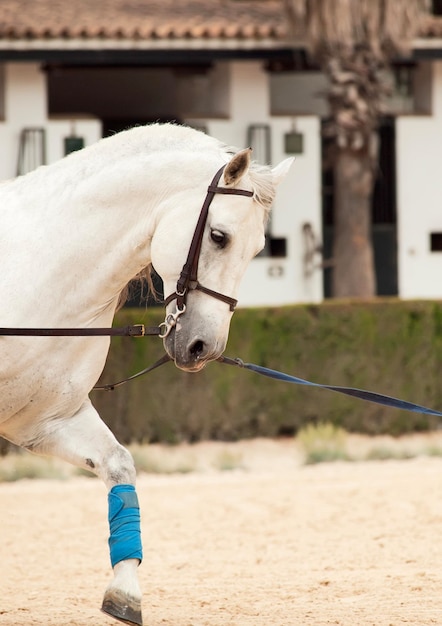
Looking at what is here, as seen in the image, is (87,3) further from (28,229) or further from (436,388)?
(28,229)

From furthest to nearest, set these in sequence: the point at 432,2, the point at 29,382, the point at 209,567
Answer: the point at 432,2 < the point at 209,567 < the point at 29,382

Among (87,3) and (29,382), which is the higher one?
(87,3)

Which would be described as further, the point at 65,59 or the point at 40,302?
the point at 65,59

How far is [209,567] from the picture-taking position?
830cm

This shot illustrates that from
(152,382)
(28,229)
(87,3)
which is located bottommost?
(152,382)

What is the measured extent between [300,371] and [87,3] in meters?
8.33

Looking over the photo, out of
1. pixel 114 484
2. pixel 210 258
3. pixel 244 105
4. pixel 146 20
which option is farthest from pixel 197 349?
pixel 146 20

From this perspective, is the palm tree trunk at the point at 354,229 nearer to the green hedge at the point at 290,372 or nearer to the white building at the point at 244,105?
the white building at the point at 244,105

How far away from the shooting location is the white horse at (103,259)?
5555 millimetres

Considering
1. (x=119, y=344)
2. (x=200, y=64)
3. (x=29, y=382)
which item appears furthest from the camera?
(x=200, y=64)

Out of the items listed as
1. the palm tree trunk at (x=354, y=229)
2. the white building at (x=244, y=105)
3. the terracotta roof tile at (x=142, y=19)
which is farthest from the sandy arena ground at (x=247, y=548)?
the terracotta roof tile at (x=142, y=19)

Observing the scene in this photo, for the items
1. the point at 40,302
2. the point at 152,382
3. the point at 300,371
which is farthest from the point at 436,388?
the point at 40,302

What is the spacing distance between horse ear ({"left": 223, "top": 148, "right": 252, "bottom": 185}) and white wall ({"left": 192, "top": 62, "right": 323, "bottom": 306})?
1319 centimetres

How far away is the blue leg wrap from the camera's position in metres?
5.66
